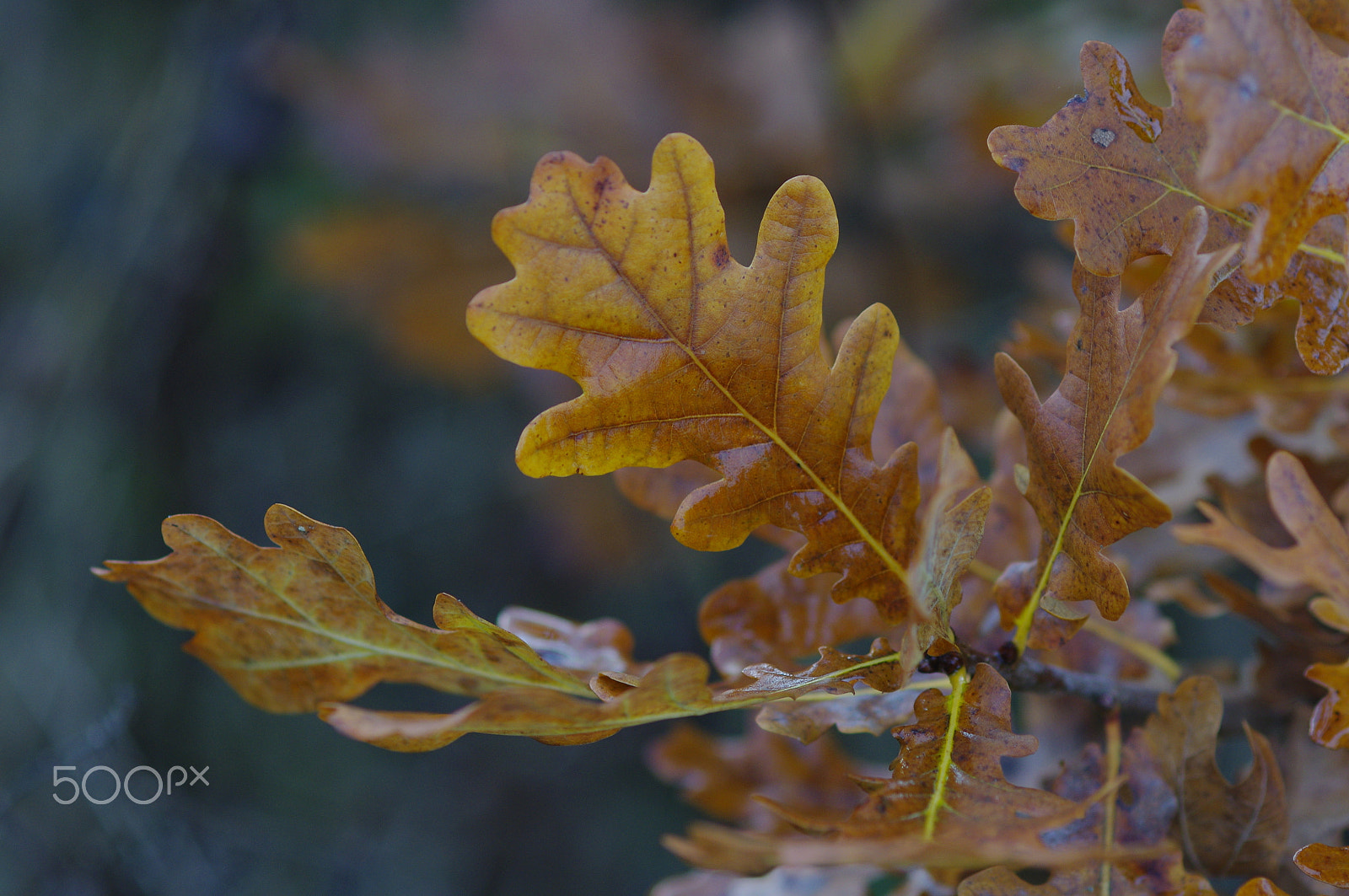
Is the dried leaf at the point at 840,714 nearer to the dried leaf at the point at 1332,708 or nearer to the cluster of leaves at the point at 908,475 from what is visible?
the cluster of leaves at the point at 908,475

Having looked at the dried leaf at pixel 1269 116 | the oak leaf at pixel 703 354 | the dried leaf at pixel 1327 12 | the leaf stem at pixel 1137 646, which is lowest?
the leaf stem at pixel 1137 646

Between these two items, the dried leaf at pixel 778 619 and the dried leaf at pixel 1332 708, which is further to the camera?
the dried leaf at pixel 778 619

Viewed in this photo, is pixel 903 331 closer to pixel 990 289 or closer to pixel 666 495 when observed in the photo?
pixel 990 289

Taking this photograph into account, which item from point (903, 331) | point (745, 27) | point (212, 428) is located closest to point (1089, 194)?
point (903, 331)

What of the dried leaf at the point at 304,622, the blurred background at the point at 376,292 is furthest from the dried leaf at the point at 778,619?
the blurred background at the point at 376,292

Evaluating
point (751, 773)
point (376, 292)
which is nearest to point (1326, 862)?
point (751, 773)

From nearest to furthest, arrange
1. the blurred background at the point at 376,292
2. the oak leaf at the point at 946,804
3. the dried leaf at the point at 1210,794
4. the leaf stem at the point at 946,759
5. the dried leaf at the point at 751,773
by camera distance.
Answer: the oak leaf at the point at 946,804, the leaf stem at the point at 946,759, the dried leaf at the point at 1210,794, the dried leaf at the point at 751,773, the blurred background at the point at 376,292

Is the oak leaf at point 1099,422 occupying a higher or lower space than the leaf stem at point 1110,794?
higher
